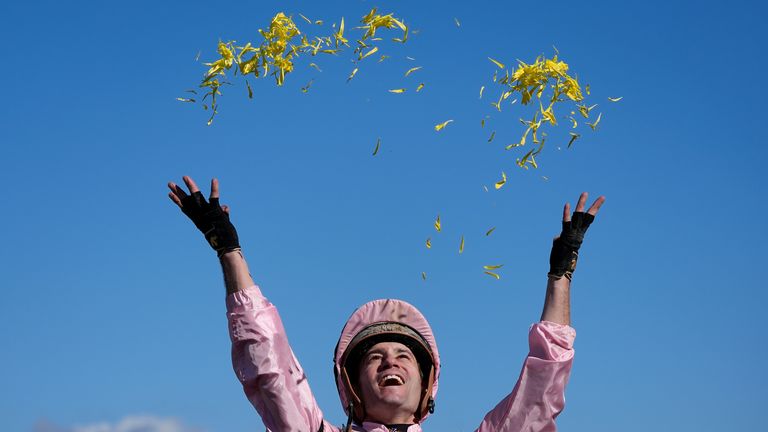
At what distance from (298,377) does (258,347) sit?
0.30m

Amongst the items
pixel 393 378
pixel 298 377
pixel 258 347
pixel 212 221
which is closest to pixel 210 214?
pixel 212 221

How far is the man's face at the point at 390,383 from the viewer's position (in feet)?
17.3

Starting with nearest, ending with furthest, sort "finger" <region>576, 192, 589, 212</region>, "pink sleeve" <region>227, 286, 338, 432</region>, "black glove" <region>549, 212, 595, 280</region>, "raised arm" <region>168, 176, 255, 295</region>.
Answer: "pink sleeve" <region>227, 286, 338, 432</region> → "raised arm" <region>168, 176, 255, 295</region> → "black glove" <region>549, 212, 595, 280</region> → "finger" <region>576, 192, 589, 212</region>

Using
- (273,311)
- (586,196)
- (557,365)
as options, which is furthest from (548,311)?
(273,311)

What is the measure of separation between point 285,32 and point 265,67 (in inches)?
12.0

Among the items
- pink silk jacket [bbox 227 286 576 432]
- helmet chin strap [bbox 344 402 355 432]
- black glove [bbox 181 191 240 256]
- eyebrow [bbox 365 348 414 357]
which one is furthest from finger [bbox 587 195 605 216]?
black glove [bbox 181 191 240 256]

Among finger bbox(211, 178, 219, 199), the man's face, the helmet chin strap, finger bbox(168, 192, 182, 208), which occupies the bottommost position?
the helmet chin strap

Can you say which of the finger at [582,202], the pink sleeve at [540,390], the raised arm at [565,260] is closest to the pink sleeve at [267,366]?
the pink sleeve at [540,390]

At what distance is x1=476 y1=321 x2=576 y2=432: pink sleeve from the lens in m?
5.19

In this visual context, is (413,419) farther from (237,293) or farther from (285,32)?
(285,32)

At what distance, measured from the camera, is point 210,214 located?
5207 mm

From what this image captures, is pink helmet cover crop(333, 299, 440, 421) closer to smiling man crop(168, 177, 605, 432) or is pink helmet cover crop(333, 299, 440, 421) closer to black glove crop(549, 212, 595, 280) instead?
smiling man crop(168, 177, 605, 432)

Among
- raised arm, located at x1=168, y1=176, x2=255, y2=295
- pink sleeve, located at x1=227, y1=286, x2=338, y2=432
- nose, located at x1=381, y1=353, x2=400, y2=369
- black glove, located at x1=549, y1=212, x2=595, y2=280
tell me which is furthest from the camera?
black glove, located at x1=549, y1=212, x2=595, y2=280

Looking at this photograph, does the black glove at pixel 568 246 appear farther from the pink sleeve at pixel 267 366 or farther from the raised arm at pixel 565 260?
the pink sleeve at pixel 267 366
